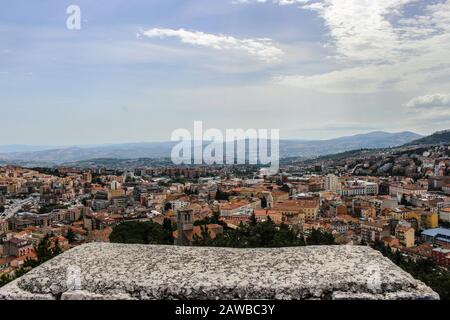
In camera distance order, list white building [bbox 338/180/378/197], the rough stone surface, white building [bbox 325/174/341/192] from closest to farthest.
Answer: the rough stone surface, white building [bbox 338/180/378/197], white building [bbox 325/174/341/192]

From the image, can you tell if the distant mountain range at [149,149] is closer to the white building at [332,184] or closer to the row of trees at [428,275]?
the row of trees at [428,275]

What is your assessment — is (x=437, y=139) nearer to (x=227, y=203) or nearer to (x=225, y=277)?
(x=227, y=203)

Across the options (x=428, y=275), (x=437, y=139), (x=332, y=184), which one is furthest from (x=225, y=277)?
(x=437, y=139)

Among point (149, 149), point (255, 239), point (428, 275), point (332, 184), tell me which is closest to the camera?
point (255, 239)

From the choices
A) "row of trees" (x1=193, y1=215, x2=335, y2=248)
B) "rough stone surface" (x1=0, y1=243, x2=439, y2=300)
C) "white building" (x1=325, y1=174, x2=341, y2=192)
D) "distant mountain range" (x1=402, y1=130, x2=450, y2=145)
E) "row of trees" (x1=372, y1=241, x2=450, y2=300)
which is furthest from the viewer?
"distant mountain range" (x1=402, y1=130, x2=450, y2=145)

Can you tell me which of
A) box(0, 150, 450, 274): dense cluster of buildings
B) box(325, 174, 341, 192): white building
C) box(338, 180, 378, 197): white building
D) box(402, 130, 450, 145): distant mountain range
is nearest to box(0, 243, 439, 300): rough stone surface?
Answer: box(0, 150, 450, 274): dense cluster of buildings

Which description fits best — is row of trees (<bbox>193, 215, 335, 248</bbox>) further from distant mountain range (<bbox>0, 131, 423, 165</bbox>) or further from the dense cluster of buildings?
the dense cluster of buildings
